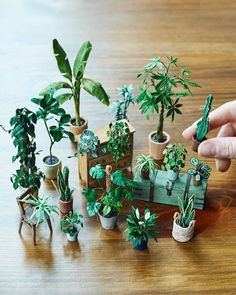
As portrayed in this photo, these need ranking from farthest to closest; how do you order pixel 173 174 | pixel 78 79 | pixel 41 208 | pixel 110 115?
pixel 110 115, pixel 78 79, pixel 173 174, pixel 41 208

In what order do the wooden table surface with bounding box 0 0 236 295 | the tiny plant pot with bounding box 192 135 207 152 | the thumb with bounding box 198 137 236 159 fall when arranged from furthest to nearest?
1. the tiny plant pot with bounding box 192 135 207 152
2. the thumb with bounding box 198 137 236 159
3. the wooden table surface with bounding box 0 0 236 295

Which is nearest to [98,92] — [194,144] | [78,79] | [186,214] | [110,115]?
[78,79]

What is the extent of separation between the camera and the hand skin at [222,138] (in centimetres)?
127

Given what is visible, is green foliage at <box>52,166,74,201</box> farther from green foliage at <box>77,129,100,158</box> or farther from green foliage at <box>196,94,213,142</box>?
green foliage at <box>196,94,213,142</box>

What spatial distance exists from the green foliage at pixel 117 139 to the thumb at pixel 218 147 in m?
0.17

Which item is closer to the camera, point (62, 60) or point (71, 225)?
point (71, 225)

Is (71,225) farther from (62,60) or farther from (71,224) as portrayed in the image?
(62,60)

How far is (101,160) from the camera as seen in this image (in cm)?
132

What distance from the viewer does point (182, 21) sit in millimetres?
1969

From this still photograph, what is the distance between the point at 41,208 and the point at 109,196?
0.15 meters

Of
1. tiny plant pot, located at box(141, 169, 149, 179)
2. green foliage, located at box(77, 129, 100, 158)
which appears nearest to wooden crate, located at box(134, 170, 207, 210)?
tiny plant pot, located at box(141, 169, 149, 179)

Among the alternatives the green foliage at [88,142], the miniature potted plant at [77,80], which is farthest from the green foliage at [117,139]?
the miniature potted plant at [77,80]

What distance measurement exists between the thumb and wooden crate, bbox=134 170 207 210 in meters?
0.08

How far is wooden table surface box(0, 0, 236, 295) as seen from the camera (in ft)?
3.81
